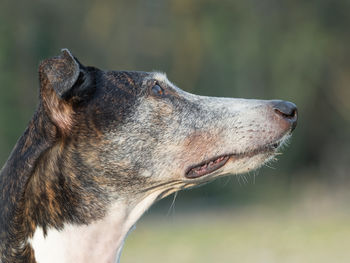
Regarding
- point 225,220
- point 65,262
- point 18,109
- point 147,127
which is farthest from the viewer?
point 18,109

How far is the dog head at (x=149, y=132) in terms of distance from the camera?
11.9 ft

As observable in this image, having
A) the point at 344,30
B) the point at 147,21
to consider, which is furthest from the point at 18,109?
the point at 344,30

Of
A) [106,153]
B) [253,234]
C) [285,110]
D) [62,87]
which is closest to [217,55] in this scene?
[253,234]

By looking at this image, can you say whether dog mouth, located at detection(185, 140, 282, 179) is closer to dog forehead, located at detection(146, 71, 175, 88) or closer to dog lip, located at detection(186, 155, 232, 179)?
dog lip, located at detection(186, 155, 232, 179)

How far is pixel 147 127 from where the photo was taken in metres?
3.76

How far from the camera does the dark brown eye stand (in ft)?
12.8

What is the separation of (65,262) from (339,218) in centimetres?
1141

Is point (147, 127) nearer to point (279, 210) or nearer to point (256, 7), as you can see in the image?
point (279, 210)

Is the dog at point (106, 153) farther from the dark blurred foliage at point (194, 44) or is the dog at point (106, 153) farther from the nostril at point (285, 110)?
the dark blurred foliage at point (194, 44)

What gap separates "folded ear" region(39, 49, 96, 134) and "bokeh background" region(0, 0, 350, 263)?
11735 mm

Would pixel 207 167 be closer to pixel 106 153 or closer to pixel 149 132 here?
pixel 149 132

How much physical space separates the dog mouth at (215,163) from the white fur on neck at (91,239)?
0.98 ft

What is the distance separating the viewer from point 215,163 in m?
3.76

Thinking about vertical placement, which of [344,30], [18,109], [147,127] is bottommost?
[18,109]
